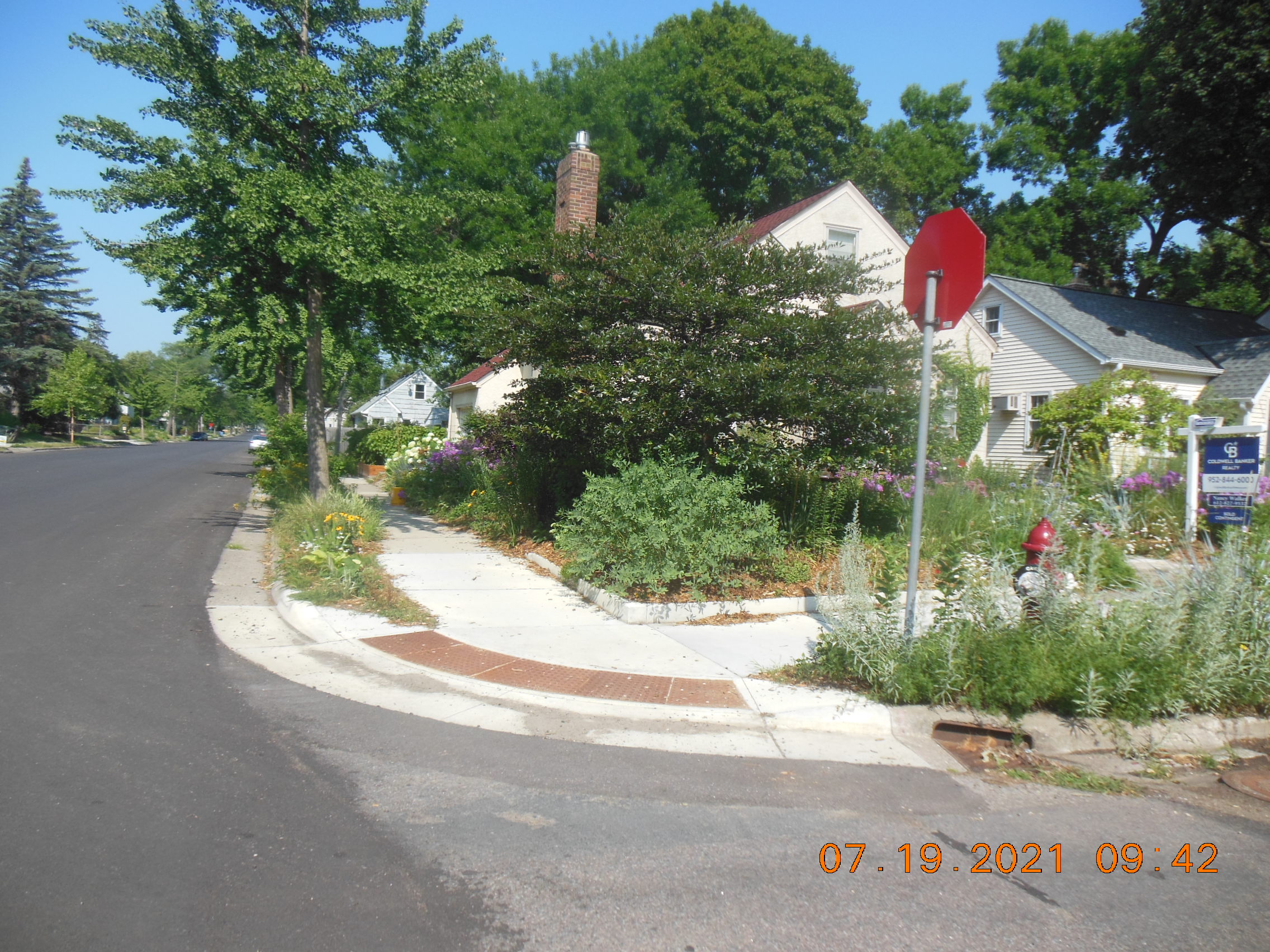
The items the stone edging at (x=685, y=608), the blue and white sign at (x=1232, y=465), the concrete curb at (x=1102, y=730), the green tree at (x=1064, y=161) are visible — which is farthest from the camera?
the green tree at (x=1064, y=161)

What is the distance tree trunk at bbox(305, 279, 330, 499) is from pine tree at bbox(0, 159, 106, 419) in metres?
47.2

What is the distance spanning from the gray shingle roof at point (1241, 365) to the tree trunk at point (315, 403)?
20.5m

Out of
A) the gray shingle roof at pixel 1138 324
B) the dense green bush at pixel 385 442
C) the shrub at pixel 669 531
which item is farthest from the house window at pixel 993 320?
the shrub at pixel 669 531

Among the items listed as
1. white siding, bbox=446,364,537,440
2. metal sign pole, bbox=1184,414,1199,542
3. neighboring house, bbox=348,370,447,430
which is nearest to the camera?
metal sign pole, bbox=1184,414,1199,542

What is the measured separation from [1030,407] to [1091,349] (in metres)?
2.45

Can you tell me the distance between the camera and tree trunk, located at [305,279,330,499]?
12.9 meters

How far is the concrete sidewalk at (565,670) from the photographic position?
514cm

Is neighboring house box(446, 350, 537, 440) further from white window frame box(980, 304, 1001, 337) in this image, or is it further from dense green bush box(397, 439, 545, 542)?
white window frame box(980, 304, 1001, 337)

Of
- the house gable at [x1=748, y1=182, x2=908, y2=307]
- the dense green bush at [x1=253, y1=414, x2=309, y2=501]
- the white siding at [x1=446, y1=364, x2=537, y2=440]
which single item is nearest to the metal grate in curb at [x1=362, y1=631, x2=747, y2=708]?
the dense green bush at [x1=253, y1=414, x2=309, y2=501]

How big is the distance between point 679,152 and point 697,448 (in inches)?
1041

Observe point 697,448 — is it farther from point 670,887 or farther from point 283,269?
point 283,269

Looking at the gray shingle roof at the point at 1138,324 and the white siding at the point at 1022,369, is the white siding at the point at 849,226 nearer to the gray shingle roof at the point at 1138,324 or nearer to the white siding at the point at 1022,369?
the gray shingle roof at the point at 1138,324

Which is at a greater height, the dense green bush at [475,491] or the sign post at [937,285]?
the sign post at [937,285]

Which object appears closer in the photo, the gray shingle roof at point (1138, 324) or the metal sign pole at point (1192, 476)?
the metal sign pole at point (1192, 476)
